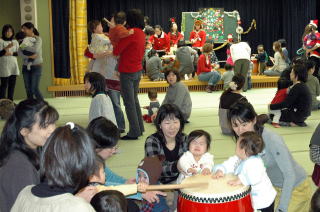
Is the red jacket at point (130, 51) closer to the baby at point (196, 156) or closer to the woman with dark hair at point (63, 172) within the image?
the baby at point (196, 156)

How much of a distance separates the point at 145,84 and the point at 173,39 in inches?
122

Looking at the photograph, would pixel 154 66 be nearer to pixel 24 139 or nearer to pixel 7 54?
pixel 7 54

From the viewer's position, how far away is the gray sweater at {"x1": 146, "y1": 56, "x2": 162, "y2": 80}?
32.5 ft

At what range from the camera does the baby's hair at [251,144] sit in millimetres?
2428

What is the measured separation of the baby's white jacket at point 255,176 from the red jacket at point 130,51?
271 centimetres

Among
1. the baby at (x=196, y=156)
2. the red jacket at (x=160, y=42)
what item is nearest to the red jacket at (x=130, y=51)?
the baby at (x=196, y=156)

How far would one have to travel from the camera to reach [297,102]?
5832mm

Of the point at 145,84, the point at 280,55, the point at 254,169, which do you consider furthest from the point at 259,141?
the point at 280,55

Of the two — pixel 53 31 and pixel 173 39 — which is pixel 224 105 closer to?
pixel 53 31

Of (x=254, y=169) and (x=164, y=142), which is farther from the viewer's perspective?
(x=164, y=142)

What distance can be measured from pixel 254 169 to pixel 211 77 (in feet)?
23.8

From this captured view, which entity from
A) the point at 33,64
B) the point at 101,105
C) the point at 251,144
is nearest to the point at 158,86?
the point at 33,64

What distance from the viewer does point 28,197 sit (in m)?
1.57

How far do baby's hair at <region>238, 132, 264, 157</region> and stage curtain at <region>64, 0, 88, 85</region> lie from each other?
731 centimetres
